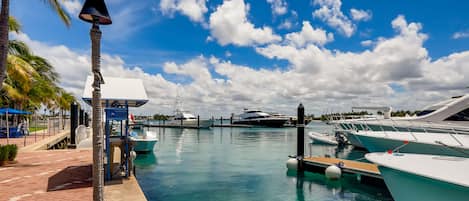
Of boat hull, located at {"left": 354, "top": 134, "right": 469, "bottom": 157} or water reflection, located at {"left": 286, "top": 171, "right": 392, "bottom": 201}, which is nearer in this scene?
boat hull, located at {"left": 354, "top": 134, "right": 469, "bottom": 157}

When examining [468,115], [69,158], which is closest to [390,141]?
[468,115]

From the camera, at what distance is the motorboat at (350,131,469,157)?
32.1 ft

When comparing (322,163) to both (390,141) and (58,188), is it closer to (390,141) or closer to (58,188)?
(390,141)

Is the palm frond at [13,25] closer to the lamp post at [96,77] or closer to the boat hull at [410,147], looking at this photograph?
the lamp post at [96,77]

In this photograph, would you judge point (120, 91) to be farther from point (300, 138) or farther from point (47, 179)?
point (300, 138)

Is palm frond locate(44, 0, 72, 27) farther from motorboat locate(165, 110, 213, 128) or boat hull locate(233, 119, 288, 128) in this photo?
boat hull locate(233, 119, 288, 128)

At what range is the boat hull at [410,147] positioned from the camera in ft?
32.4

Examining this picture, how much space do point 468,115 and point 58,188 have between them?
66.4 feet

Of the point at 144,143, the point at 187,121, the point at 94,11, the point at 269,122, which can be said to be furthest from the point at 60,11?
the point at 269,122

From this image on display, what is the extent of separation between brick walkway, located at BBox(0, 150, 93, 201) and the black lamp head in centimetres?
477

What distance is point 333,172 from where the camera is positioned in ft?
48.6

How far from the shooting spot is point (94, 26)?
408 cm

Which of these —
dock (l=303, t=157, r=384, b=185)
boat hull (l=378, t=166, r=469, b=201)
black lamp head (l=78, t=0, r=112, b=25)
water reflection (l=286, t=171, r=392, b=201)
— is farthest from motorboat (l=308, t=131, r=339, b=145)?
black lamp head (l=78, t=0, r=112, b=25)

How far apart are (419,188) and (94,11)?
6221mm
